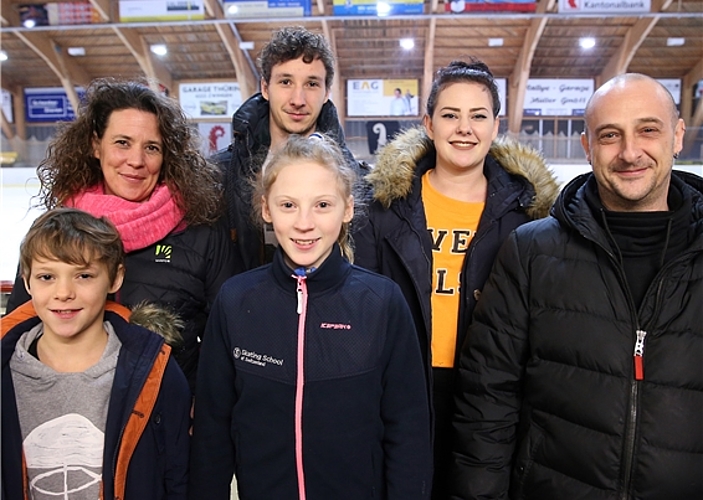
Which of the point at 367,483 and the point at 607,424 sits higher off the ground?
the point at 607,424

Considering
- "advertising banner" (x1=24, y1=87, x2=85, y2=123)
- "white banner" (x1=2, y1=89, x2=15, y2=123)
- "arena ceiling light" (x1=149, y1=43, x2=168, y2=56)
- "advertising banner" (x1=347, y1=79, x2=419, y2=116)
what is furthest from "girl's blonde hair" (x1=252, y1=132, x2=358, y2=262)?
"white banner" (x1=2, y1=89, x2=15, y2=123)

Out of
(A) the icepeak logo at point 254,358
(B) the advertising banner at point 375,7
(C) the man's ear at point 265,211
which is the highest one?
(B) the advertising banner at point 375,7

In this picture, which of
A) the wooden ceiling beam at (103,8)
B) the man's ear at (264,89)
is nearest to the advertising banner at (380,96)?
the wooden ceiling beam at (103,8)

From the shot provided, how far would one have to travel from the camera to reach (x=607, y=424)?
47.8 inches

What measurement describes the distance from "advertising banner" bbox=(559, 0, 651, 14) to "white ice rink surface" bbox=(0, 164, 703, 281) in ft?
10.6

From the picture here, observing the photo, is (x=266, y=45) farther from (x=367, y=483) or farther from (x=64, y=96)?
(x=64, y=96)

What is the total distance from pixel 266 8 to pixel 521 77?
5250 millimetres

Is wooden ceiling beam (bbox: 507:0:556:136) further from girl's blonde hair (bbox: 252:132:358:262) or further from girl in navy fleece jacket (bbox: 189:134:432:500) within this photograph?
girl in navy fleece jacket (bbox: 189:134:432:500)

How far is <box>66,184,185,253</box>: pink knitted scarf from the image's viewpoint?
152 cm

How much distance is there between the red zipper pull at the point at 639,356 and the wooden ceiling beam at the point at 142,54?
11081mm

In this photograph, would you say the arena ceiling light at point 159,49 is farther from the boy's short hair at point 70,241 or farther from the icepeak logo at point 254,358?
the icepeak logo at point 254,358

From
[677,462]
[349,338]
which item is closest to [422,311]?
[349,338]

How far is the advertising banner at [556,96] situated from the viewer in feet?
36.7

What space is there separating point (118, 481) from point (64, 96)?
43.1 ft
